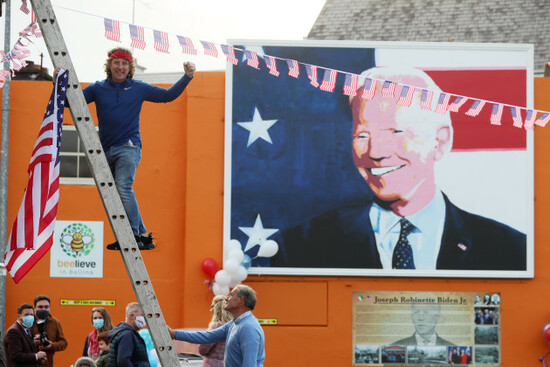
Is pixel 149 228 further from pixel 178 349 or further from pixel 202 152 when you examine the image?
pixel 178 349

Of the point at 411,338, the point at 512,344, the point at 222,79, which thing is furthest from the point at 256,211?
the point at 512,344

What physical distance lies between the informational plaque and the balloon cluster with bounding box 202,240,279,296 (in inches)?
66.9

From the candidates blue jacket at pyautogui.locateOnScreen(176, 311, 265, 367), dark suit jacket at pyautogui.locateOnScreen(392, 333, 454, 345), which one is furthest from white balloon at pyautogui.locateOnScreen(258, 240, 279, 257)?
blue jacket at pyautogui.locateOnScreen(176, 311, 265, 367)

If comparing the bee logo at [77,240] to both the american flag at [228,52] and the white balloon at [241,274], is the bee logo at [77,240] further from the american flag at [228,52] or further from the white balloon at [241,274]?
the american flag at [228,52]

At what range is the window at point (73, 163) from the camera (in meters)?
16.9

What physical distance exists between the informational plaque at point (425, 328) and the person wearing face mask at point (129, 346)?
25.1 feet

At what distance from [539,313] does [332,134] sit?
4.53 m

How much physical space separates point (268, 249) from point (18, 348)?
5705 mm

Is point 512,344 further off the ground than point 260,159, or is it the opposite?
point 260,159

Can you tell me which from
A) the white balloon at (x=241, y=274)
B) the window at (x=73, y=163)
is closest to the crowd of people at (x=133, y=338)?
the white balloon at (x=241, y=274)

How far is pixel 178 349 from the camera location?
12992mm

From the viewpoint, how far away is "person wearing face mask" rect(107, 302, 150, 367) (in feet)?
29.9

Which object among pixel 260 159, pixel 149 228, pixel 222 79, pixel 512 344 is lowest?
pixel 512 344

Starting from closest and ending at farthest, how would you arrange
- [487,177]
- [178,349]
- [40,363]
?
[40,363], [178,349], [487,177]
